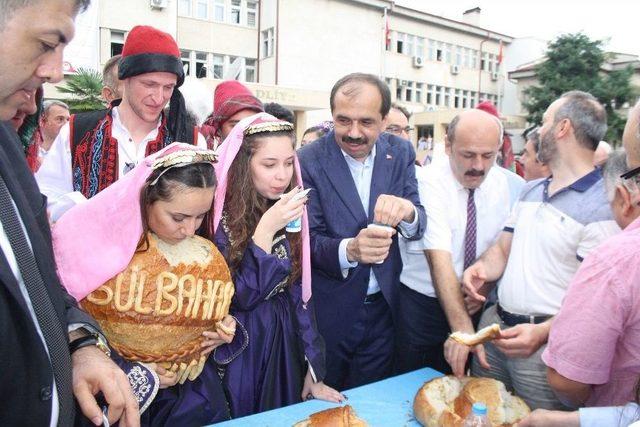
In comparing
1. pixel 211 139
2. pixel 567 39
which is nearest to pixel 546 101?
pixel 567 39

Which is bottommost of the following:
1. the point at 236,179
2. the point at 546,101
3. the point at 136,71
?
the point at 236,179

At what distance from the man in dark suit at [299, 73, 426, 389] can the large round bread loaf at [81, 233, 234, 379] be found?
2.75 ft

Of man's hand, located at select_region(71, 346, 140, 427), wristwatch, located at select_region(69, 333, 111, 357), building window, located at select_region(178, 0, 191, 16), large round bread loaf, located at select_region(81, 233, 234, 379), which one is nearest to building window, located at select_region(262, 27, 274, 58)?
building window, located at select_region(178, 0, 191, 16)

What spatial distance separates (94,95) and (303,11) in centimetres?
1565

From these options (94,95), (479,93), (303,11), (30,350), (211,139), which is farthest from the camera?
A: (479,93)

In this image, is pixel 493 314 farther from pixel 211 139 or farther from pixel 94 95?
pixel 94 95

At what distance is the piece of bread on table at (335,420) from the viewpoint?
1.73 m

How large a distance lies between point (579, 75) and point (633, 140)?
27.4 meters

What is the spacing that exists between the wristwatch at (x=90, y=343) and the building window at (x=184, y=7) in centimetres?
2306

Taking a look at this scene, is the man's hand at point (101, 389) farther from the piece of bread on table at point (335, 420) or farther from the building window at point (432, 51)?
the building window at point (432, 51)

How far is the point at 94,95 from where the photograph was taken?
11.4 m

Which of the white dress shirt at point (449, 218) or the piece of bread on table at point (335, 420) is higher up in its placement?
the white dress shirt at point (449, 218)

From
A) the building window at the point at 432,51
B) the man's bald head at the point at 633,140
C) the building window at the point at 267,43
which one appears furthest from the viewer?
the building window at the point at 432,51

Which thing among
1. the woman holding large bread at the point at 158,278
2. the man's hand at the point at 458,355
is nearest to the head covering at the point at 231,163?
the woman holding large bread at the point at 158,278
